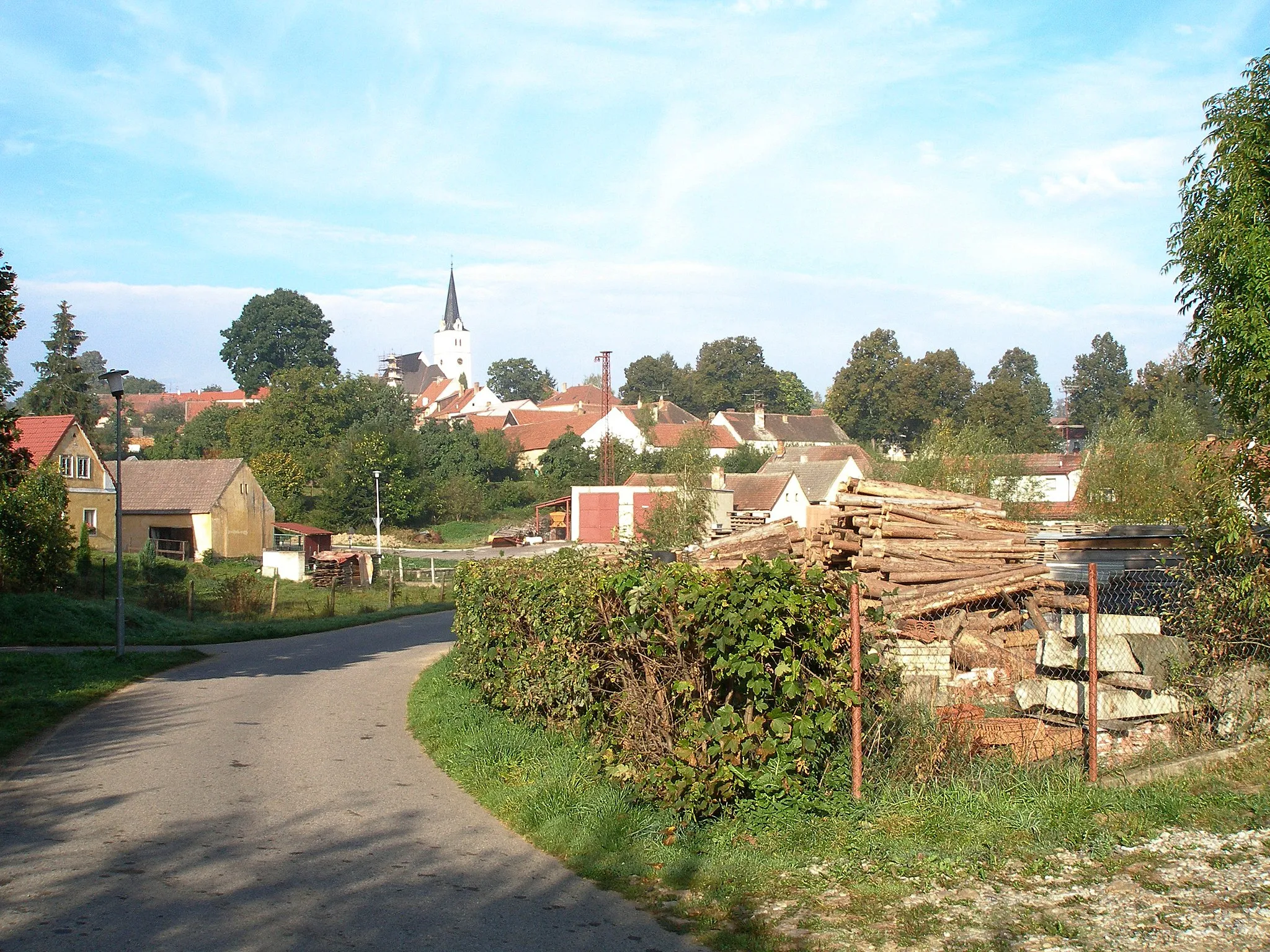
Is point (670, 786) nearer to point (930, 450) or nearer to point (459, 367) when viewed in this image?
point (930, 450)

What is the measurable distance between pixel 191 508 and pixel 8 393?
40.0m

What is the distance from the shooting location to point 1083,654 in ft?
32.4

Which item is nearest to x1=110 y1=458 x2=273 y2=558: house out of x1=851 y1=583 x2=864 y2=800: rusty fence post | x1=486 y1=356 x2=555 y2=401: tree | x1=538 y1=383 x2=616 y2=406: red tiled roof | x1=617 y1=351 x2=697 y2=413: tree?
x1=851 y1=583 x2=864 y2=800: rusty fence post

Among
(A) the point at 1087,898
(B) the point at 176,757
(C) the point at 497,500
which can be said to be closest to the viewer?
(A) the point at 1087,898

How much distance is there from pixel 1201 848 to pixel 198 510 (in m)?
52.4

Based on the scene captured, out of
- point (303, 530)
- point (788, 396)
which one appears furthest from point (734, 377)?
point (303, 530)

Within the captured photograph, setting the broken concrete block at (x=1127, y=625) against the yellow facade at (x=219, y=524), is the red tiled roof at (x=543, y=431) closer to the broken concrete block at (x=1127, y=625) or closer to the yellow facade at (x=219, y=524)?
the yellow facade at (x=219, y=524)

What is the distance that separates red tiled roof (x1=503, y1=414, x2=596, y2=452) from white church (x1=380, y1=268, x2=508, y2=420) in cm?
3283

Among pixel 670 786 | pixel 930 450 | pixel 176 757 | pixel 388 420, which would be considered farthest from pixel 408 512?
pixel 670 786

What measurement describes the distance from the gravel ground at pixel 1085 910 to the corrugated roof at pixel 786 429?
92.0 meters

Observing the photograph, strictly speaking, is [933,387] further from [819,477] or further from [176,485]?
[176,485]

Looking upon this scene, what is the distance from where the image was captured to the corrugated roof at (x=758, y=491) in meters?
63.7

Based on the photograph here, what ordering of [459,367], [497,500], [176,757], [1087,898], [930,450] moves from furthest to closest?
[459,367]
[497,500]
[930,450]
[176,757]
[1087,898]

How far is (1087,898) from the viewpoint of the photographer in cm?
555
